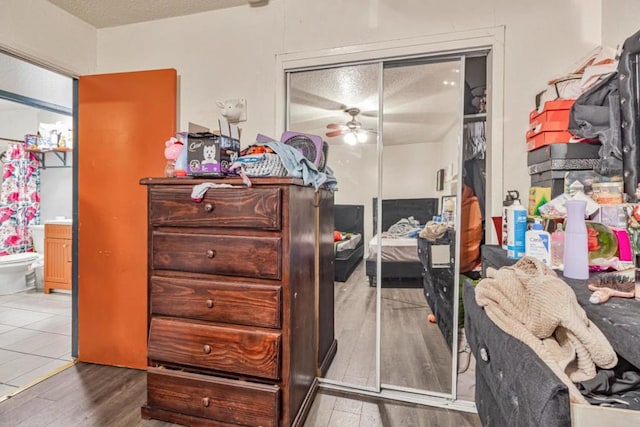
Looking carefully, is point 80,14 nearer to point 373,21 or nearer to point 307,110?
point 307,110

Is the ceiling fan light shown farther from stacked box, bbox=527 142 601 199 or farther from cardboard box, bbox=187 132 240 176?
stacked box, bbox=527 142 601 199

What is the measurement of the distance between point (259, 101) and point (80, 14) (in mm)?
1415

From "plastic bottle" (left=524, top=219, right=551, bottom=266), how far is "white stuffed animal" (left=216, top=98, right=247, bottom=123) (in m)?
1.75

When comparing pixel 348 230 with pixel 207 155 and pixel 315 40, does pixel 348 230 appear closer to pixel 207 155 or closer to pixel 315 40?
pixel 207 155

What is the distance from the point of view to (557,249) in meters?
1.07

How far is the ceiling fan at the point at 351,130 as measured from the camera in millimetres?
2014

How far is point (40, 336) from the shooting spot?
2.66 m

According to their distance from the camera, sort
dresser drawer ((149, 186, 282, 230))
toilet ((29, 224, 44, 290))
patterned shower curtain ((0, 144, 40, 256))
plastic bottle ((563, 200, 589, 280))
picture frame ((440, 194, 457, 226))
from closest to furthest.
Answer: plastic bottle ((563, 200, 589, 280))
dresser drawer ((149, 186, 282, 230))
picture frame ((440, 194, 457, 226))
toilet ((29, 224, 44, 290))
patterned shower curtain ((0, 144, 40, 256))

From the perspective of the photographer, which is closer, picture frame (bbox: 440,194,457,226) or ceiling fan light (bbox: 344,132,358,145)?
picture frame (bbox: 440,194,457,226)

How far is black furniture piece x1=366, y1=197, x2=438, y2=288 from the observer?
6.30 feet

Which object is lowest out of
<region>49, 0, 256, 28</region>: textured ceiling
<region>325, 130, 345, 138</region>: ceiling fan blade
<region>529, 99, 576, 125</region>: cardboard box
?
<region>529, 99, 576, 125</region>: cardboard box

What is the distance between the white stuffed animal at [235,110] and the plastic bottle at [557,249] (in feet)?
5.96

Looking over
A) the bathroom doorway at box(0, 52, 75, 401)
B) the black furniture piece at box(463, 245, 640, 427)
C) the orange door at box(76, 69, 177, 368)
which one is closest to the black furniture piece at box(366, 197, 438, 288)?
the black furniture piece at box(463, 245, 640, 427)

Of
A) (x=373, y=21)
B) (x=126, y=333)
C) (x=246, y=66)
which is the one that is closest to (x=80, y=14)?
(x=246, y=66)
